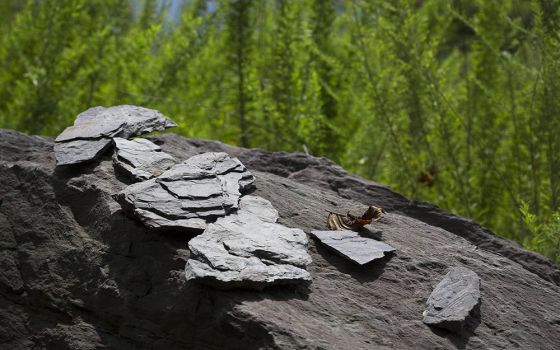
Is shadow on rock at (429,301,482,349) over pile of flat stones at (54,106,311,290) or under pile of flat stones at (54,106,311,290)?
under

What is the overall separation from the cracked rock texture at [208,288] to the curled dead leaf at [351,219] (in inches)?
1.3

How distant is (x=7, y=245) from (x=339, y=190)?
854 mm

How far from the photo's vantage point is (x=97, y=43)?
329cm

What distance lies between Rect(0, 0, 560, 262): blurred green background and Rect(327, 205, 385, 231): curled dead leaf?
946 millimetres

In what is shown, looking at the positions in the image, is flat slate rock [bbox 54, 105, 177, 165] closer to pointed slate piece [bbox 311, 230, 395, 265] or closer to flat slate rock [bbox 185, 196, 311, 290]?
flat slate rock [bbox 185, 196, 311, 290]

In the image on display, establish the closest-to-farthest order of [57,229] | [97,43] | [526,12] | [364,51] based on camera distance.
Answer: [57,229] → [364,51] → [97,43] → [526,12]

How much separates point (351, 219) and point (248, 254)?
0.39 meters

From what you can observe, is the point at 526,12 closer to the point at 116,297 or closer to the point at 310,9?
the point at 310,9

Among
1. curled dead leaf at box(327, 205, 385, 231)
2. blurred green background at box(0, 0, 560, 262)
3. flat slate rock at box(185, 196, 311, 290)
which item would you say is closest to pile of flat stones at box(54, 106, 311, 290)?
flat slate rock at box(185, 196, 311, 290)

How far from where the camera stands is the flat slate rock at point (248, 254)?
135cm

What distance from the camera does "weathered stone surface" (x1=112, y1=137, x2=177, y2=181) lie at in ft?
5.47

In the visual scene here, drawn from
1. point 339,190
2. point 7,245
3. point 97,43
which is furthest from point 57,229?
point 97,43

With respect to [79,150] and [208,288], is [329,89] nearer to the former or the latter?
[79,150]

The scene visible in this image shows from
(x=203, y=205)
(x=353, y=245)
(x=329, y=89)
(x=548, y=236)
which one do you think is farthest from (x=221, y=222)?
(x=329, y=89)
